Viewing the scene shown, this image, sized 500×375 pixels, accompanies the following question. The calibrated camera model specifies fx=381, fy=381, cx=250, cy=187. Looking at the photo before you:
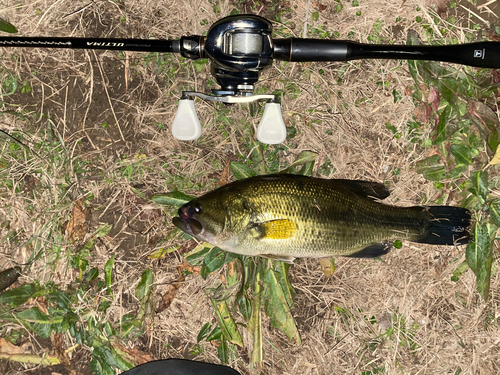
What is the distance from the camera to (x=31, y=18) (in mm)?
3391

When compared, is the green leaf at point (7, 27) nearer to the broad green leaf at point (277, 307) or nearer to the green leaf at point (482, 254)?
the broad green leaf at point (277, 307)

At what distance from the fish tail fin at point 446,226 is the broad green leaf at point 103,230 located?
2692 mm

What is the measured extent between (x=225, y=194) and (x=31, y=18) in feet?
7.89

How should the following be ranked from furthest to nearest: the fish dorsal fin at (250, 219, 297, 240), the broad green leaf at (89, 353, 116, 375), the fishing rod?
1. the broad green leaf at (89, 353, 116, 375)
2. the fish dorsal fin at (250, 219, 297, 240)
3. the fishing rod

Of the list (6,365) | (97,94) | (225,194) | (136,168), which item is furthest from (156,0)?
(6,365)

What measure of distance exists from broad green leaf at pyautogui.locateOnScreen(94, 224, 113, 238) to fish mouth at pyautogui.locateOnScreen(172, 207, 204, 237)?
95 cm

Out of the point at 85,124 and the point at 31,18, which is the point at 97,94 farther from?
the point at 31,18

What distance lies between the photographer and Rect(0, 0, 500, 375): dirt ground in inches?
134

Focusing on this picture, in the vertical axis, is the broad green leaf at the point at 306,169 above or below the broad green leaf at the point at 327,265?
above

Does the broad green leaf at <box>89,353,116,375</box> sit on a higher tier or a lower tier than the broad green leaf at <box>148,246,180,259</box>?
lower

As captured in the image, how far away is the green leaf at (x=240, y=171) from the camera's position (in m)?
3.22

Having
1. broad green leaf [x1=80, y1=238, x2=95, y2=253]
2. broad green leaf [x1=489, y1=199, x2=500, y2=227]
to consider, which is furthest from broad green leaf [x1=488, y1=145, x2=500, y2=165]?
broad green leaf [x1=80, y1=238, x2=95, y2=253]

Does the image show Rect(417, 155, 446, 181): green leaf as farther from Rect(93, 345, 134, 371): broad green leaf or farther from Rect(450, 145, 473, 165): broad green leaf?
Rect(93, 345, 134, 371): broad green leaf

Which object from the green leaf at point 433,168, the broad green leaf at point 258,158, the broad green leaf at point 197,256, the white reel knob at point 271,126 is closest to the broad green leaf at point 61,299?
the broad green leaf at point 197,256
